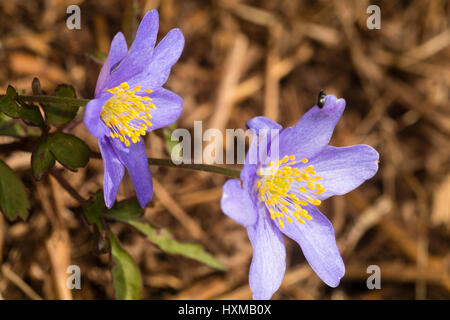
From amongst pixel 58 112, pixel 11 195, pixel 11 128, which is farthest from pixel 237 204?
pixel 11 128

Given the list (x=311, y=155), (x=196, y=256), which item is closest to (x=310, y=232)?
(x=311, y=155)

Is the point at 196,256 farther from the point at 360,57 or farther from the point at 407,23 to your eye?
the point at 407,23

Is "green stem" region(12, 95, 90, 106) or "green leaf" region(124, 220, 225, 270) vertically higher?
"green stem" region(12, 95, 90, 106)

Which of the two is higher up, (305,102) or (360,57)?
(360,57)

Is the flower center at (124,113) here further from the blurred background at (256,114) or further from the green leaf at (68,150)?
the blurred background at (256,114)

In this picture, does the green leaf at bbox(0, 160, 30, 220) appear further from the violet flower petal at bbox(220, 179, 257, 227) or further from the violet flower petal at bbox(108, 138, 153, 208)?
the violet flower petal at bbox(220, 179, 257, 227)

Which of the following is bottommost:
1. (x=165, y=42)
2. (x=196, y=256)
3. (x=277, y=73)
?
(x=196, y=256)

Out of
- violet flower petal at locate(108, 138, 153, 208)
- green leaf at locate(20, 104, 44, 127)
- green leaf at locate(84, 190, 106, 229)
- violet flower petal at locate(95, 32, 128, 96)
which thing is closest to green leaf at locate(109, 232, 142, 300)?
green leaf at locate(84, 190, 106, 229)
